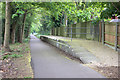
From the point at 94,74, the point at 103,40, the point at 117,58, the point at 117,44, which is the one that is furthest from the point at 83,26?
the point at 94,74

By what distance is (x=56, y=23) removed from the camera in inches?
1084

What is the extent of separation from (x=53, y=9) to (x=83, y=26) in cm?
383

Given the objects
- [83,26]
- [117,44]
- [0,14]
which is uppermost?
[0,14]

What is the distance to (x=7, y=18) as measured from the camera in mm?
9195

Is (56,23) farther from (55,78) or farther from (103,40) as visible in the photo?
(55,78)

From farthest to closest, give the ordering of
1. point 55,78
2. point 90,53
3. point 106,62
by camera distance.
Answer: point 90,53 → point 106,62 → point 55,78

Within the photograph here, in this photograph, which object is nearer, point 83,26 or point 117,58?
point 117,58

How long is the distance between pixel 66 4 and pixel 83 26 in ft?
12.0

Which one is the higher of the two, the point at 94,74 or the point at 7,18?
the point at 7,18

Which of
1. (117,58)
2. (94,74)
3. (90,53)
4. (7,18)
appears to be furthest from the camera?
(7,18)

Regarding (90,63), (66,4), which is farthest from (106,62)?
(66,4)

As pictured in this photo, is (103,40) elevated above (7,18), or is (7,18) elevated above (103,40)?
(7,18)

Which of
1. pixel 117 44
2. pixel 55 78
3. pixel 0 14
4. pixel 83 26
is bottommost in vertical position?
pixel 55 78

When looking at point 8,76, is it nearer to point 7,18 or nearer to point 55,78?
point 55,78
